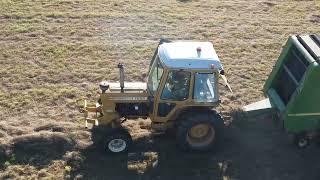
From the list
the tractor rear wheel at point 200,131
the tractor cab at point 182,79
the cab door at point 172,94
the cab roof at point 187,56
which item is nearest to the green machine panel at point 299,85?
the tractor rear wheel at point 200,131

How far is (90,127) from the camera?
11094mm

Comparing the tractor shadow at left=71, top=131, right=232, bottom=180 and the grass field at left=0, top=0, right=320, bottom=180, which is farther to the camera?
the grass field at left=0, top=0, right=320, bottom=180

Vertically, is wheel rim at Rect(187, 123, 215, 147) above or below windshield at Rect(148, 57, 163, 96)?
below

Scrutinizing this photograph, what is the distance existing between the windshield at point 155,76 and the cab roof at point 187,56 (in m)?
0.23

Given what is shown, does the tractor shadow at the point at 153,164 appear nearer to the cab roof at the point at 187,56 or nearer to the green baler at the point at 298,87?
the green baler at the point at 298,87

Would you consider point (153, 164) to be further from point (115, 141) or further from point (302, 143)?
point (302, 143)

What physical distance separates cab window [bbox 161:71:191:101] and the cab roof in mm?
171

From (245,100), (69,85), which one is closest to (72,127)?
(69,85)

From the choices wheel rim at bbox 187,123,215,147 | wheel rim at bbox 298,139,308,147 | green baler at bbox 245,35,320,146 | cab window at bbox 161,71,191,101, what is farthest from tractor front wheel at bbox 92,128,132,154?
wheel rim at bbox 298,139,308,147

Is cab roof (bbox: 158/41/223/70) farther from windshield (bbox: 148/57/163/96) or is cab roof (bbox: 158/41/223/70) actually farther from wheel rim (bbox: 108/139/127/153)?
wheel rim (bbox: 108/139/127/153)

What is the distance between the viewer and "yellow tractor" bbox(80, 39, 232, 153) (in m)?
9.65

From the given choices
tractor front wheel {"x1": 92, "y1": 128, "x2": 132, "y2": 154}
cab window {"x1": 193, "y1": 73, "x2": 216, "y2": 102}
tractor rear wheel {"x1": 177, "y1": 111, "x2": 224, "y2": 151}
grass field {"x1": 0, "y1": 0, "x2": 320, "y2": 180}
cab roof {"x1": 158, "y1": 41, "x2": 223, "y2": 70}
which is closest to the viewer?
cab roof {"x1": 158, "y1": 41, "x2": 223, "y2": 70}

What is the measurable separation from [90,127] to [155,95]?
6.32 feet

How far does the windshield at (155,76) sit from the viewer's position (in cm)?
996
